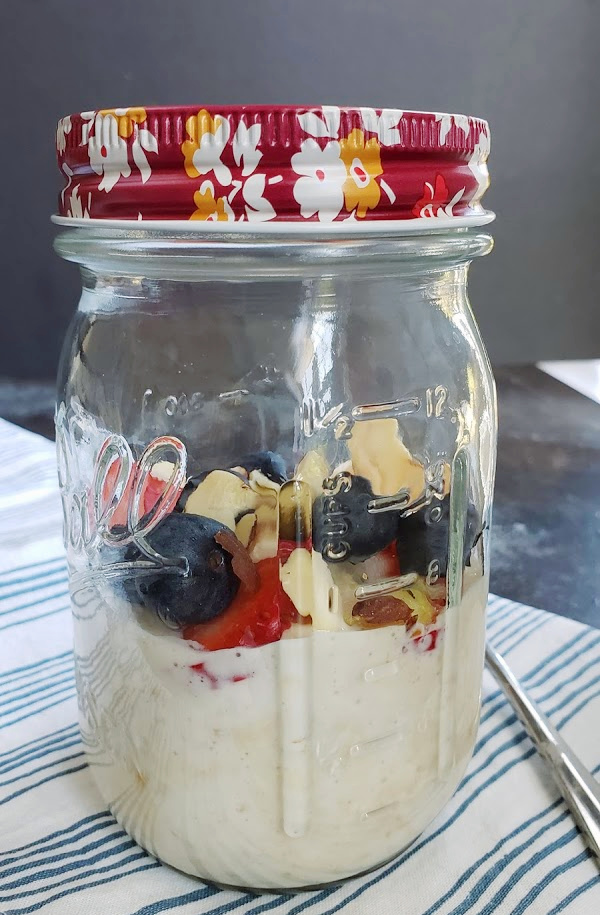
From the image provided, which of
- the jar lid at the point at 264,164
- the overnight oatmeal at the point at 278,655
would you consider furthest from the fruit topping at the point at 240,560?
the jar lid at the point at 264,164

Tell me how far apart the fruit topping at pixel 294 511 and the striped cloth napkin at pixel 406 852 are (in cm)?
19

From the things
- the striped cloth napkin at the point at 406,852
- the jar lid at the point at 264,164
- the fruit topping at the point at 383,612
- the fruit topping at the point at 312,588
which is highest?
the jar lid at the point at 264,164

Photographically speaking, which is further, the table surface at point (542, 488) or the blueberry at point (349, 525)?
the table surface at point (542, 488)

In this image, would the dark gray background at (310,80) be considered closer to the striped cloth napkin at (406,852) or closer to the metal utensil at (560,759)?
the striped cloth napkin at (406,852)

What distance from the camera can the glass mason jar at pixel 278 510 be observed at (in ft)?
1.18

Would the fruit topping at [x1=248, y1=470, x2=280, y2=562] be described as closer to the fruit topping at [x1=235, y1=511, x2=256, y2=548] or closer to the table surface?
the fruit topping at [x1=235, y1=511, x2=256, y2=548]

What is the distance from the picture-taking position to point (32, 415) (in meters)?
1.18

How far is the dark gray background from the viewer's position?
140 cm

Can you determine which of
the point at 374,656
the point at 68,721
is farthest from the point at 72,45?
the point at 374,656

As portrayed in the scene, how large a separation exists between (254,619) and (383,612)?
0.19 ft

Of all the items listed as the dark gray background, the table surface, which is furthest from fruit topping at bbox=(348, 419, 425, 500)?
the dark gray background

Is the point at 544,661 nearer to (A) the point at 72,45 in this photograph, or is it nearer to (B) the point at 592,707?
(B) the point at 592,707

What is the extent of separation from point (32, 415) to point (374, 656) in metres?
0.91

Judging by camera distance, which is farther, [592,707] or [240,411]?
[592,707]
